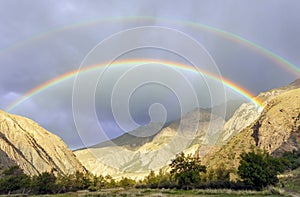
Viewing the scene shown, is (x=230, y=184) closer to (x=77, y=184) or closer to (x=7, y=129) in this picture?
(x=77, y=184)

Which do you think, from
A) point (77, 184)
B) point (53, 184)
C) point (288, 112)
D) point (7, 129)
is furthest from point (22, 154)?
point (288, 112)

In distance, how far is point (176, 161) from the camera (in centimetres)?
6394

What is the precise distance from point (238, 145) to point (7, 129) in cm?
12995

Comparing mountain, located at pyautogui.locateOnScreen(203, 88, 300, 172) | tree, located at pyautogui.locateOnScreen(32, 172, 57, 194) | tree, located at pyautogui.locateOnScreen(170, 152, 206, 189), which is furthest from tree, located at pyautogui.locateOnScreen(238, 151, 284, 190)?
mountain, located at pyautogui.locateOnScreen(203, 88, 300, 172)

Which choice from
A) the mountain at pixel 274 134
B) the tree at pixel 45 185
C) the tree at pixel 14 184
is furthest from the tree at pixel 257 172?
the mountain at pixel 274 134

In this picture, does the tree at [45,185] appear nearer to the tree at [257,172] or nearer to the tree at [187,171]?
the tree at [187,171]

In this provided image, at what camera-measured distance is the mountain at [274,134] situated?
436ft

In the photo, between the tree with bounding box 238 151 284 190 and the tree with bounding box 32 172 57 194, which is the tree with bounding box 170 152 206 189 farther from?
the tree with bounding box 32 172 57 194

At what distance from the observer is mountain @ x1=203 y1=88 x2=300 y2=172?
133m

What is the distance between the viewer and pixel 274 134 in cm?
14538

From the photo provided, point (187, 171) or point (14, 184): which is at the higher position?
point (187, 171)

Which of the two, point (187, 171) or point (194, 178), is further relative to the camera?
point (187, 171)

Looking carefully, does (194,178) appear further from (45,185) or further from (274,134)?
(274,134)

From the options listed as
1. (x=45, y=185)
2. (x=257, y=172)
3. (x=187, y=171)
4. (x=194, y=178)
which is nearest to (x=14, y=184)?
(x=45, y=185)
